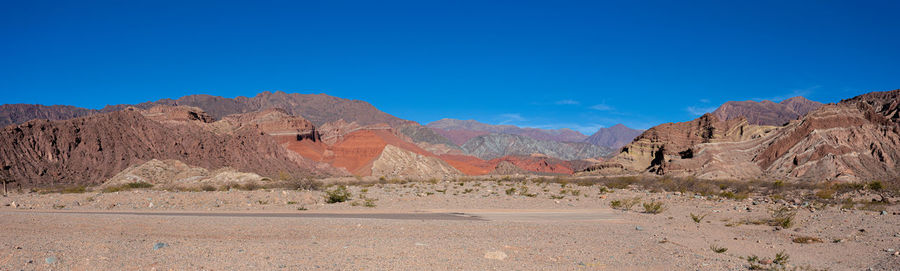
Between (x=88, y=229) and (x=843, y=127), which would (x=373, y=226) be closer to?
(x=88, y=229)

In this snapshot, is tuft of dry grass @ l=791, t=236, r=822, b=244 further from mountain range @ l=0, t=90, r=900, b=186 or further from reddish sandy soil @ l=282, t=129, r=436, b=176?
reddish sandy soil @ l=282, t=129, r=436, b=176

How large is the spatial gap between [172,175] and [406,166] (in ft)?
89.0

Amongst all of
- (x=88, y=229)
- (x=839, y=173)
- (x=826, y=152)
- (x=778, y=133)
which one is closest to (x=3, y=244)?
(x=88, y=229)

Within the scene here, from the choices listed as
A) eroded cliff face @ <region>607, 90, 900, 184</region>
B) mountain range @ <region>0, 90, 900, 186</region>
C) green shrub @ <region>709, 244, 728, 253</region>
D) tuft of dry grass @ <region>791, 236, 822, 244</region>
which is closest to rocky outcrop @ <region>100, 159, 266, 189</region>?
mountain range @ <region>0, 90, 900, 186</region>

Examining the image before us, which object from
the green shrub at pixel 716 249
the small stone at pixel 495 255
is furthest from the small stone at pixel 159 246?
the green shrub at pixel 716 249

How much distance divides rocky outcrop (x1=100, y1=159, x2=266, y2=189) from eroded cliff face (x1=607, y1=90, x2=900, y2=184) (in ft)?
123

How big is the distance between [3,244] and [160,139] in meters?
52.2

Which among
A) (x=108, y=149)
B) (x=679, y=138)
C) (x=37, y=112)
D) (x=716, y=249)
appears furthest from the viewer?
(x=37, y=112)

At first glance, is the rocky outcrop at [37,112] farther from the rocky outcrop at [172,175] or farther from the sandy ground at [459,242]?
the sandy ground at [459,242]

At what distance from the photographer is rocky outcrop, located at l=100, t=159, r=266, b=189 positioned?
1549 inches

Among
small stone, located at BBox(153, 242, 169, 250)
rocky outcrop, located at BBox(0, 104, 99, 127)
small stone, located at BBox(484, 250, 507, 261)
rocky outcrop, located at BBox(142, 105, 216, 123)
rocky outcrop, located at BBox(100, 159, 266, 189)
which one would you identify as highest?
rocky outcrop, located at BBox(0, 104, 99, 127)

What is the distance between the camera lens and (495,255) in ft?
27.4

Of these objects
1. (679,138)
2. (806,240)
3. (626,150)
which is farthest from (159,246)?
(679,138)

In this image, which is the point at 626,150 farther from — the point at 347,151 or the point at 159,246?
the point at 159,246
